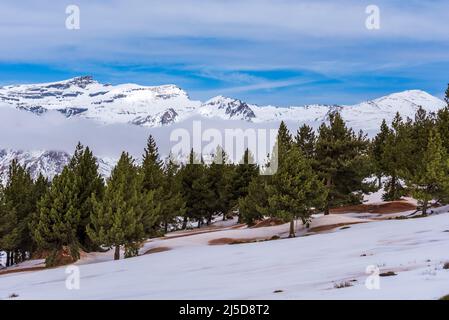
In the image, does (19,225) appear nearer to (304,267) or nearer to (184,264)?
(184,264)

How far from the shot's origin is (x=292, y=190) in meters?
42.4

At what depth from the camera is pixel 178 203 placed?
6462 cm

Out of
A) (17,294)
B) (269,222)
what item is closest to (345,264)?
(17,294)

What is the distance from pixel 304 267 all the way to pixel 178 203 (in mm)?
→ 42631

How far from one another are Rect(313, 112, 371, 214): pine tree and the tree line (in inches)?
4.4

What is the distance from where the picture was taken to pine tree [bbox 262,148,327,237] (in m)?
42.0

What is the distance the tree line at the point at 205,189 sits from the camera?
42553mm

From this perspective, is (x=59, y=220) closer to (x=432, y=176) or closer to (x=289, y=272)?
(x=289, y=272)

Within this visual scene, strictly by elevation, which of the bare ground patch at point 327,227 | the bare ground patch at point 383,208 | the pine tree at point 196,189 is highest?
the pine tree at point 196,189

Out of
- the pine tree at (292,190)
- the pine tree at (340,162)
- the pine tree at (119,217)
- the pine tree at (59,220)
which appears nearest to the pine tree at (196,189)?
the pine tree at (340,162)

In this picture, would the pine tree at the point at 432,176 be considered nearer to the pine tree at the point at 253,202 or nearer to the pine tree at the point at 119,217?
the pine tree at the point at 253,202

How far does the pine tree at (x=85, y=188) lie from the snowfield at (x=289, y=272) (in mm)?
16067

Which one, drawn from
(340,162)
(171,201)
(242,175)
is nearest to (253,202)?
(340,162)
